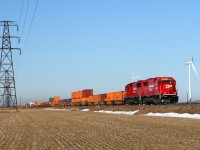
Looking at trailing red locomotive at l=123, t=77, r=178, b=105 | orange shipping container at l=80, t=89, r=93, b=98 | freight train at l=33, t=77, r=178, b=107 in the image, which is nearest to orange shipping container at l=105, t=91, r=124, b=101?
freight train at l=33, t=77, r=178, b=107

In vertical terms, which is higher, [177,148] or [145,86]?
[145,86]

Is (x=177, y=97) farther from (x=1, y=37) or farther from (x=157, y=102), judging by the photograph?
(x=1, y=37)

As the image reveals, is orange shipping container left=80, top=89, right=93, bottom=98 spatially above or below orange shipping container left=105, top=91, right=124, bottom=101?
above

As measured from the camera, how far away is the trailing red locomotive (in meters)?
52.9

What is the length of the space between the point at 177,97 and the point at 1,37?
1277 inches

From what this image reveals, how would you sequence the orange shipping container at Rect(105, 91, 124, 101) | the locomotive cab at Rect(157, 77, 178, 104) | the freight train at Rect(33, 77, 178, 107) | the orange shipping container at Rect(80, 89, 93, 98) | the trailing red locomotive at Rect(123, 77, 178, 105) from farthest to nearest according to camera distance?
1. the orange shipping container at Rect(80, 89, 93, 98)
2. the orange shipping container at Rect(105, 91, 124, 101)
3. the freight train at Rect(33, 77, 178, 107)
4. the trailing red locomotive at Rect(123, 77, 178, 105)
5. the locomotive cab at Rect(157, 77, 178, 104)

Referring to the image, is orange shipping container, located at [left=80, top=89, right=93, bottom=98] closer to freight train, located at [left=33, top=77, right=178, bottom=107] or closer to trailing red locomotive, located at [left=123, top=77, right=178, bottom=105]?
freight train, located at [left=33, top=77, right=178, bottom=107]

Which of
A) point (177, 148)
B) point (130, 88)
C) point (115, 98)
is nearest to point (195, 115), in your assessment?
point (177, 148)

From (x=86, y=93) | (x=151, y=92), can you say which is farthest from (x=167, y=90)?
(x=86, y=93)

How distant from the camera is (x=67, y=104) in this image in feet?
414

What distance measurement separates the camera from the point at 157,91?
53531 mm

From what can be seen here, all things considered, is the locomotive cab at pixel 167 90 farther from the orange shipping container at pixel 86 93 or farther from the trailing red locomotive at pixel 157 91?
the orange shipping container at pixel 86 93

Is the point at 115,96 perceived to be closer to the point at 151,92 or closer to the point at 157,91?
the point at 151,92

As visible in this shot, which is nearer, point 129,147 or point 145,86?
point 129,147
